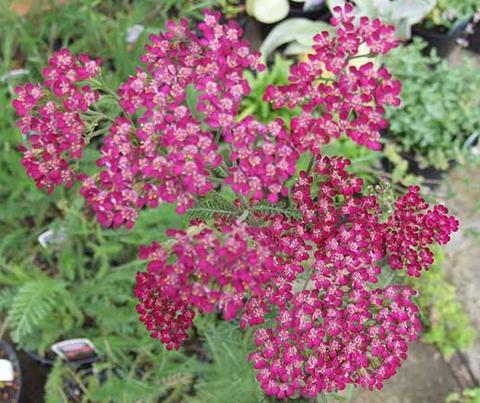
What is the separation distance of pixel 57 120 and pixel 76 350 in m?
0.79

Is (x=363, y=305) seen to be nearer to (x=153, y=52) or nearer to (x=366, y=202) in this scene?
(x=366, y=202)

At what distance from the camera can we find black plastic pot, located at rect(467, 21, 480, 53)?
83.9 inches

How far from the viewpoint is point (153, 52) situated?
2.66 ft

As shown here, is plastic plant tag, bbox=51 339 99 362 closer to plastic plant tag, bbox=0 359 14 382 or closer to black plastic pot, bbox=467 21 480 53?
plastic plant tag, bbox=0 359 14 382

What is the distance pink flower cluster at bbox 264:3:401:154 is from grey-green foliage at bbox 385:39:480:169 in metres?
0.97

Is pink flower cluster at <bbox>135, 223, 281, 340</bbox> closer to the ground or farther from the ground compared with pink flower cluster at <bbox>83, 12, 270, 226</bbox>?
closer to the ground

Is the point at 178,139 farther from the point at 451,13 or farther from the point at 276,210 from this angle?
the point at 451,13

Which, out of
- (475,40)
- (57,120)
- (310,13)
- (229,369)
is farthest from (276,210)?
(475,40)

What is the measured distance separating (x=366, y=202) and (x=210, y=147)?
11.1 inches

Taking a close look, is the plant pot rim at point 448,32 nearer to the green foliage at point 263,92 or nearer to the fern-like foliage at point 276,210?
the green foliage at point 263,92

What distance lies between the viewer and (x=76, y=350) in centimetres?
141

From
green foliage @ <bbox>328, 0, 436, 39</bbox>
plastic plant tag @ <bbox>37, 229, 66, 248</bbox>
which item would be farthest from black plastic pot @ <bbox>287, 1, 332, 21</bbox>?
plastic plant tag @ <bbox>37, 229, 66, 248</bbox>

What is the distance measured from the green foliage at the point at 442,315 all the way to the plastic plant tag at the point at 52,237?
3.17ft

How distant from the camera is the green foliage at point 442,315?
167cm
